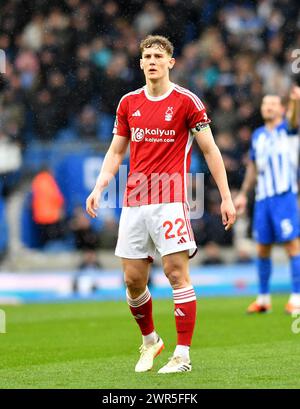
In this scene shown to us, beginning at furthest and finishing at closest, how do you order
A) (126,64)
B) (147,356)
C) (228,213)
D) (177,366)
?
(126,64), (147,356), (228,213), (177,366)

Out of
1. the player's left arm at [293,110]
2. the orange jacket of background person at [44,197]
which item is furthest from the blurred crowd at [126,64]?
the player's left arm at [293,110]

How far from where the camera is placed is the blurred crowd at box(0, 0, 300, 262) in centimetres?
1734

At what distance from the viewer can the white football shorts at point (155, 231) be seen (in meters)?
6.98

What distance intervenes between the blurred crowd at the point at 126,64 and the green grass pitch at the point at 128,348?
458 cm

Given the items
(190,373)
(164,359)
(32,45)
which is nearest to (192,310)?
(190,373)

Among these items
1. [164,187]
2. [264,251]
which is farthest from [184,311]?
[264,251]

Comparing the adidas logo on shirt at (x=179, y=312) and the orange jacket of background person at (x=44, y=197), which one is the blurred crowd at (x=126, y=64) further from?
the adidas logo on shirt at (x=179, y=312)

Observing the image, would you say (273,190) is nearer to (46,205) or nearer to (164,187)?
(164,187)

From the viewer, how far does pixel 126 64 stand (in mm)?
18219

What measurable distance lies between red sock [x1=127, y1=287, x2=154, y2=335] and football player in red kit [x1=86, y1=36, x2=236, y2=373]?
12 centimetres

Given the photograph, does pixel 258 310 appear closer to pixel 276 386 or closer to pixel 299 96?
pixel 299 96

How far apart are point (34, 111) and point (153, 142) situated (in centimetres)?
1065

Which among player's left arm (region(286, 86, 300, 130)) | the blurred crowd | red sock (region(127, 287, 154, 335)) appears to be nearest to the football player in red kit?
red sock (region(127, 287, 154, 335))

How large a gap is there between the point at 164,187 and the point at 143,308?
2.97 feet
